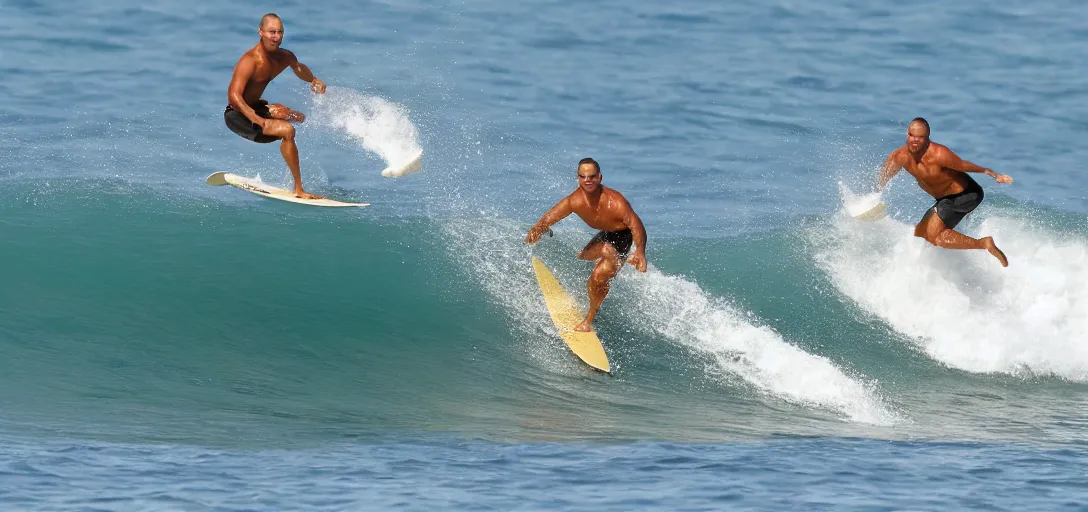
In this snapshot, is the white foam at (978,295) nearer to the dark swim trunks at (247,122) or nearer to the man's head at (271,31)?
the dark swim trunks at (247,122)

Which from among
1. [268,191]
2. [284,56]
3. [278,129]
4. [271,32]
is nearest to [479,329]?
[268,191]

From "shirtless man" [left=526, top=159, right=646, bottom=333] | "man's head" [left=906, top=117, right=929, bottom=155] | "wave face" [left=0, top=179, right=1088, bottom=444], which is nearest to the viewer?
"wave face" [left=0, top=179, right=1088, bottom=444]

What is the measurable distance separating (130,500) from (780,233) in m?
9.03

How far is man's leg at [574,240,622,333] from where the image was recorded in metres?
11.2

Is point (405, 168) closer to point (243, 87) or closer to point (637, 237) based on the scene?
point (243, 87)

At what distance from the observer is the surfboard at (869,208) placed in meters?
13.2

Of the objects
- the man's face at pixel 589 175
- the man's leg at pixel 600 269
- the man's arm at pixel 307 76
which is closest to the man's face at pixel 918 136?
the man's leg at pixel 600 269

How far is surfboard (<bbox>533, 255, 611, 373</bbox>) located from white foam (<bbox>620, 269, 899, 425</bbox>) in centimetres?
70

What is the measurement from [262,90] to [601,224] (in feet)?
10.0

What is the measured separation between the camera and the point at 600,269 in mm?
11273

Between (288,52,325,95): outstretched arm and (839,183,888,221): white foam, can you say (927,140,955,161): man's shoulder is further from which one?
(288,52,325,95): outstretched arm

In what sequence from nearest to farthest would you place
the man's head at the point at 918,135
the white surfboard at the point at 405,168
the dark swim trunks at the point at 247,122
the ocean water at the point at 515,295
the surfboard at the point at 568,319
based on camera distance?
the ocean water at the point at 515,295, the man's head at the point at 918,135, the surfboard at the point at 568,319, the dark swim trunks at the point at 247,122, the white surfboard at the point at 405,168

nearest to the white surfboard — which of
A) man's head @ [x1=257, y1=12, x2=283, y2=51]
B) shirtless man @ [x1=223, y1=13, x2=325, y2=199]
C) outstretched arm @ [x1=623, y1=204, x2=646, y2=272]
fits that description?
shirtless man @ [x1=223, y1=13, x2=325, y2=199]

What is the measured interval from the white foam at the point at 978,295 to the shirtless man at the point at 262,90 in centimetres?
544
